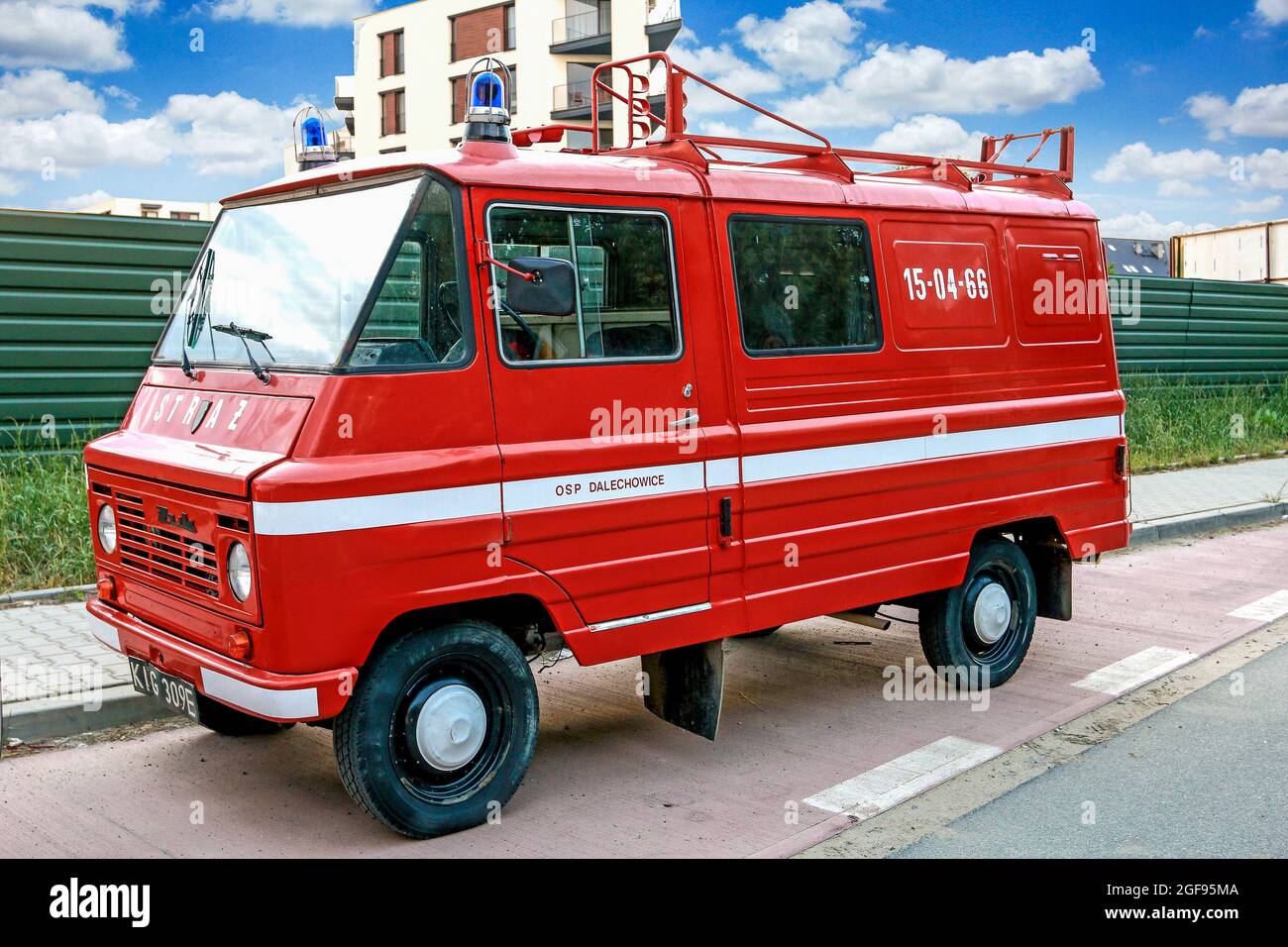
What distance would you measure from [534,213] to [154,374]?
181 centimetres

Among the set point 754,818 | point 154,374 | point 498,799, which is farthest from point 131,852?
point 754,818

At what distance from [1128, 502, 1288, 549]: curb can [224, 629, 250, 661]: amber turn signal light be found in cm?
872

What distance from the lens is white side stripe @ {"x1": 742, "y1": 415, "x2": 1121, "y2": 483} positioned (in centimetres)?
540

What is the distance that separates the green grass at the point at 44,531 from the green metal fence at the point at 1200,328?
13.4 m

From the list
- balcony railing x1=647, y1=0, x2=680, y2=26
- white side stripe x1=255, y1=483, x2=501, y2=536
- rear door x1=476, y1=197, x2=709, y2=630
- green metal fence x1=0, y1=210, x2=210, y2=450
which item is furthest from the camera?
balcony railing x1=647, y1=0, x2=680, y2=26

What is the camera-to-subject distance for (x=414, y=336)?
443cm

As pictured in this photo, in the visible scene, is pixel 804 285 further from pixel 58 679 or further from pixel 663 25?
pixel 663 25

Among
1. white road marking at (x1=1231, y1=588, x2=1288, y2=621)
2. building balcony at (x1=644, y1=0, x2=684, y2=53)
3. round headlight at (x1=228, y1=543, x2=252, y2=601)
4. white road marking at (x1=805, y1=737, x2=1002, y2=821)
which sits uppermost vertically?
building balcony at (x1=644, y1=0, x2=684, y2=53)

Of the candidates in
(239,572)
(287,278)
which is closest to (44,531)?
(287,278)

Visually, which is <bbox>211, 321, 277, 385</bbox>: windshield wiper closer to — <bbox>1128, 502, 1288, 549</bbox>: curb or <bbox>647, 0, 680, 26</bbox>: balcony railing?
<bbox>1128, 502, 1288, 549</bbox>: curb

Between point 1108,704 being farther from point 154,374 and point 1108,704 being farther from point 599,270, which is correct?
point 154,374

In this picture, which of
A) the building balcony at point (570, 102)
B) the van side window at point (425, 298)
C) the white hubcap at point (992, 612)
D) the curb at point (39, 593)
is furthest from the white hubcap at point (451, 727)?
the building balcony at point (570, 102)

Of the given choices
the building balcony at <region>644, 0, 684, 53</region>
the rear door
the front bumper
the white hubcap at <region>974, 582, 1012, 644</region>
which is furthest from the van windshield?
the building balcony at <region>644, 0, 684, 53</region>

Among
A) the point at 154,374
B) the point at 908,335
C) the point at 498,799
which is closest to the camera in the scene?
the point at 498,799
